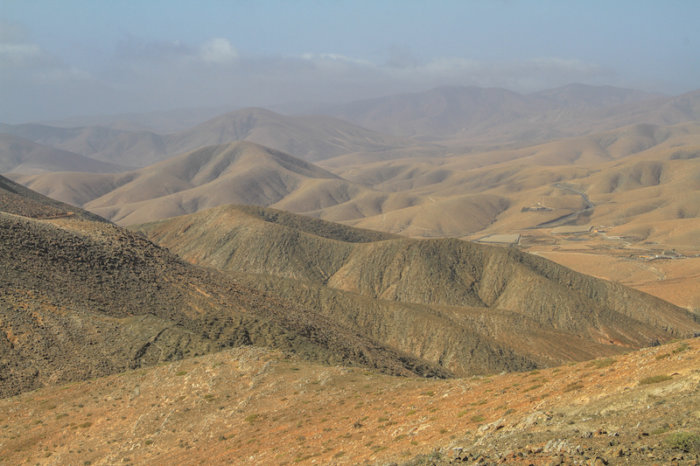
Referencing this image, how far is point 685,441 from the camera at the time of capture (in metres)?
13.3

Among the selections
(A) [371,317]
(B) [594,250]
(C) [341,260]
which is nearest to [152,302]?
(A) [371,317]

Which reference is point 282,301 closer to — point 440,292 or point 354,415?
point 440,292

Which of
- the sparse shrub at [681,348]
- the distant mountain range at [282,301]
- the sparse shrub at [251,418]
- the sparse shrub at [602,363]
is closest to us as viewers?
the sparse shrub at [681,348]

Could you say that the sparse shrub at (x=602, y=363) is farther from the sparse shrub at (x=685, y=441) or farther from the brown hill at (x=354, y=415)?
the sparse shrub at (x=685, y=441)

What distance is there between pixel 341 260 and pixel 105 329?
6486 centimetres

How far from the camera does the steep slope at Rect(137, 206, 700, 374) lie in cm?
7244

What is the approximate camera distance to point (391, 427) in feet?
77.8

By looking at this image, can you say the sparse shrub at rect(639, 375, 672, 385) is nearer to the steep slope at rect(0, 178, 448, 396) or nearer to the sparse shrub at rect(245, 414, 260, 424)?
the sparse shrub at rect(245, 414, 260, 424)

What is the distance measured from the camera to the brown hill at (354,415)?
15.7 metres

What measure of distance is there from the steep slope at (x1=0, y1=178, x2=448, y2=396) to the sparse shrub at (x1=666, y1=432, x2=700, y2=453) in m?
34.8

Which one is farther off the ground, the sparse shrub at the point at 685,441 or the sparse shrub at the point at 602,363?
the sparse shrub at the point at 685,441

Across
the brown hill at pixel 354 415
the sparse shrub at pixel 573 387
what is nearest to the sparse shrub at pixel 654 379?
the brown hill at pixel 354 415

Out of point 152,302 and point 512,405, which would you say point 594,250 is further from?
point 512,405

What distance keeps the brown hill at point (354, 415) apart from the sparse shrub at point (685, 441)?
2.5 inches
